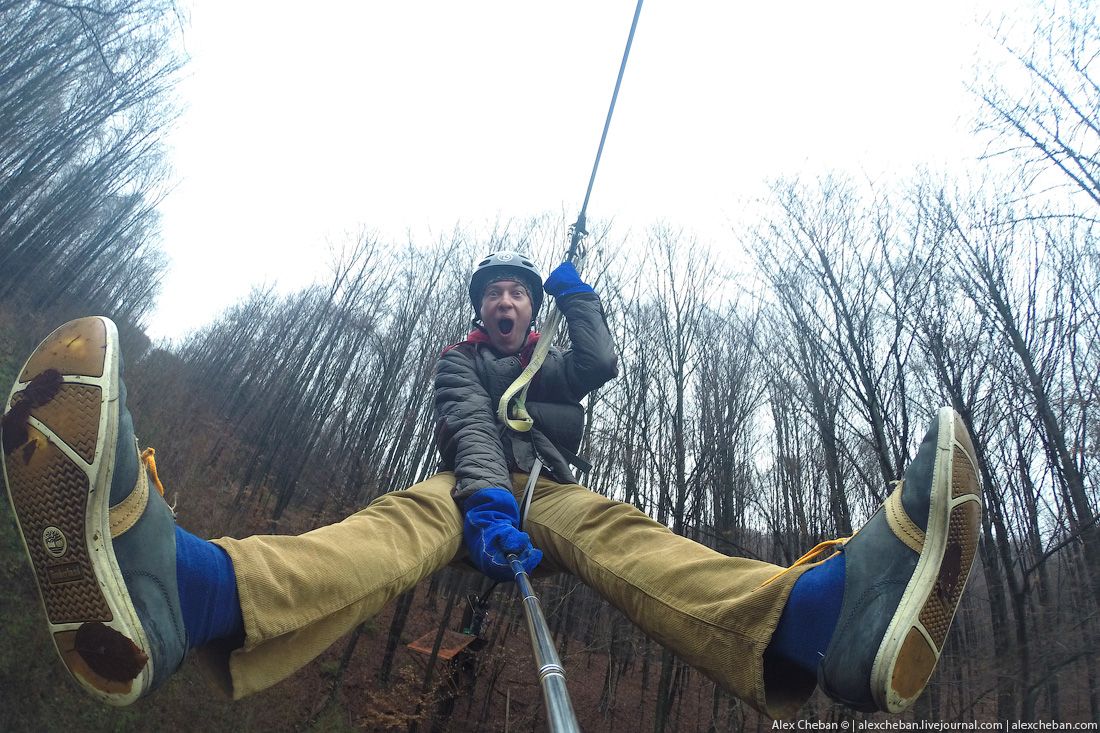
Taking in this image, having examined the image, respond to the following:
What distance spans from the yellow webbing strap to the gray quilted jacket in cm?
6

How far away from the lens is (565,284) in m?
2.82

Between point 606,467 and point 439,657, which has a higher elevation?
point 606,467

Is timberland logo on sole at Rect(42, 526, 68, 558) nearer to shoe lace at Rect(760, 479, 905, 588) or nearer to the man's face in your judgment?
shoe lace at Rect(760, 479, 905, 588)

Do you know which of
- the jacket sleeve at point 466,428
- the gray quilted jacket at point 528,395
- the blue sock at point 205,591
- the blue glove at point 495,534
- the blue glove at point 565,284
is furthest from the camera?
the blue glove at point 565,284

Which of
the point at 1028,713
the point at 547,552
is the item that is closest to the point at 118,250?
the point at 547,552

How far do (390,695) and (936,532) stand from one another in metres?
10.8

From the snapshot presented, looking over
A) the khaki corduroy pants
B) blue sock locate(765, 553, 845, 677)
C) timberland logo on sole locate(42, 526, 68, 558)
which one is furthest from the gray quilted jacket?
timberland logo on sole locate(42, 526, 68, 558)

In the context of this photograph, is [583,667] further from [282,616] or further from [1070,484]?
[282,616]

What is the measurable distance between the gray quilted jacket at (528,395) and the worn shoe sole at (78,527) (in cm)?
121

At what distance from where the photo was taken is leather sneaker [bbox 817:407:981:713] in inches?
40.5

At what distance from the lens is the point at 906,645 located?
1.03 m

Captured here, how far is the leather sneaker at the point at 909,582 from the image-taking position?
1029 mm

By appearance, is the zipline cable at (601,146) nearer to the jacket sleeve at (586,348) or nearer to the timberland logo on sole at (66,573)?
the jacket sleeve at (586,348)

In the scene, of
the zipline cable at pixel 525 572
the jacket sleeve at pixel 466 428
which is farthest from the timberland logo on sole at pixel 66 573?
the jacket sleeve at pixel 466 428
